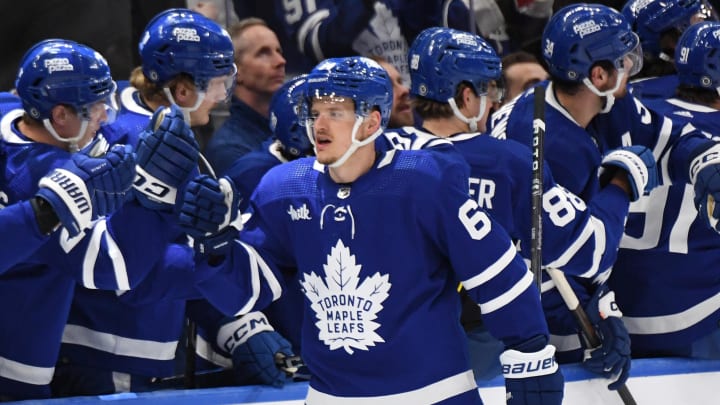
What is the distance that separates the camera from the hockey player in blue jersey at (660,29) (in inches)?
195

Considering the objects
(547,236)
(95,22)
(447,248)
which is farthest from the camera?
(95,22)

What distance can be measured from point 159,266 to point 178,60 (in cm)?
66

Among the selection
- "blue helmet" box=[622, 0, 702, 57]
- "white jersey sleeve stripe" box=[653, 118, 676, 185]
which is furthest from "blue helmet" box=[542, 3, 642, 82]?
"blue helmet" box=[622, 0, 702, 57]

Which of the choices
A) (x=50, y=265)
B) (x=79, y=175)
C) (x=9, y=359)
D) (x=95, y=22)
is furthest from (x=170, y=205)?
(x=95, y=22)

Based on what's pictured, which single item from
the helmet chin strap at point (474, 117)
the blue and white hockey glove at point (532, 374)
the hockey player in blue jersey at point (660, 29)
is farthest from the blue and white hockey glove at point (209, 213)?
the hockey player in blue jersey at point (660, 29)

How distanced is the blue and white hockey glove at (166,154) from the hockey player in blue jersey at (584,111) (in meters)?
1.36

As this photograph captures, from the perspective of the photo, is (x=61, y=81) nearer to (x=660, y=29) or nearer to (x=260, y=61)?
(x=260, y=61)

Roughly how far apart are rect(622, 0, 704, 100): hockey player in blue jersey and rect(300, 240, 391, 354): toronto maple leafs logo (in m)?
2.29

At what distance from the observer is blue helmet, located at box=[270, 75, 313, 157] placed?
4074 mm

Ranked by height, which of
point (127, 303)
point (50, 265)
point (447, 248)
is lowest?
point (127, 303)

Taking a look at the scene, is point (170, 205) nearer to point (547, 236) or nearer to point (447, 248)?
point (447, 248)

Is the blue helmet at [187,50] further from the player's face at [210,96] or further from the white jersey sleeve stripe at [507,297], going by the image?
the white jersey sleeve stripe at [507,297]

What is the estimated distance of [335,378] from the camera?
3.03 m

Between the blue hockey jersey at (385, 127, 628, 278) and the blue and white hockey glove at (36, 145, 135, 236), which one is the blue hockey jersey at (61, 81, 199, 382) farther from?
the blue hockey jersey at (385, 127, 628, 278)
